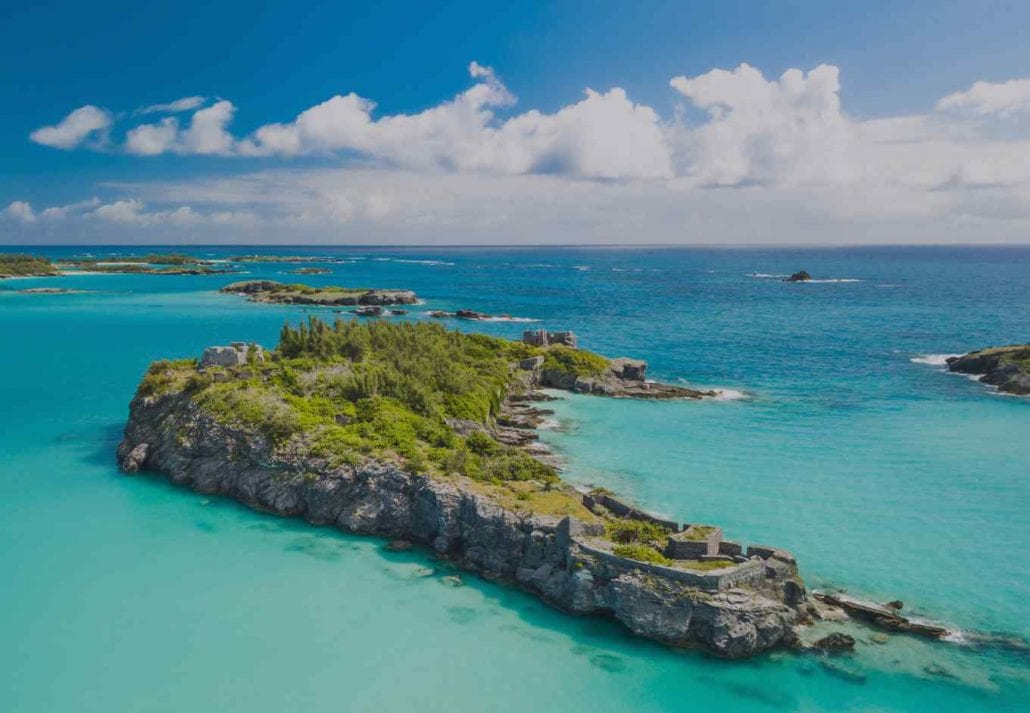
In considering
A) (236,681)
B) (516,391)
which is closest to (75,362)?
(516,391)

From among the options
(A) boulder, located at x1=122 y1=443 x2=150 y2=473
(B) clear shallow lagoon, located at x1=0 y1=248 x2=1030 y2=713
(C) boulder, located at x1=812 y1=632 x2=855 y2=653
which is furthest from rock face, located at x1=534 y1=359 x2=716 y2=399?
(C) boulder, located at x1=812 y1=632 x2=855 y2=653

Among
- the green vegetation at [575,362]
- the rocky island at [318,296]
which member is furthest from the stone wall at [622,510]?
the rocky island at [318,296]

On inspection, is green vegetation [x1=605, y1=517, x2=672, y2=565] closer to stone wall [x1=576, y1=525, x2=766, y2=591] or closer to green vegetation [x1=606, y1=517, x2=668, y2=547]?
green vegetation [x1=606, y1=517, x2=668, y2=547]

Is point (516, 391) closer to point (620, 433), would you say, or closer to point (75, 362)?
point (620, 433)

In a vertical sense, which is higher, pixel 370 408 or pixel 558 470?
pixel 370 408

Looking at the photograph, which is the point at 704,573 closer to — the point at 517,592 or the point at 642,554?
the point at 642,554

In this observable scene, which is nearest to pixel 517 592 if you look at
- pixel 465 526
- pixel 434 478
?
pixel 465 526
